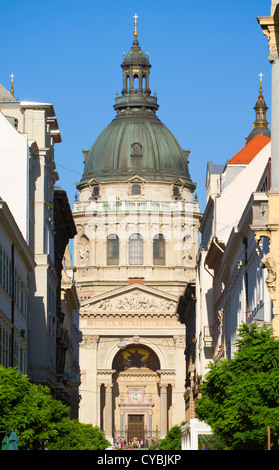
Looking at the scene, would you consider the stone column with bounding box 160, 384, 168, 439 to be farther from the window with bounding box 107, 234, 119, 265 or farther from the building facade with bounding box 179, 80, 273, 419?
the building facade with bounding box 179, 80, 273, 419

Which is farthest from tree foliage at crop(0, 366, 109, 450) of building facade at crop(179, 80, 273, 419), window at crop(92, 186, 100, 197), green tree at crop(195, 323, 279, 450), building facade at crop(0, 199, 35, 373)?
window at crop(92, 186, 100, 197)

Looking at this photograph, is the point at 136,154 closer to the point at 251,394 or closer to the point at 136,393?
the point at 136,393

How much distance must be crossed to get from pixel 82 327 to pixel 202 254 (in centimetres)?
6426

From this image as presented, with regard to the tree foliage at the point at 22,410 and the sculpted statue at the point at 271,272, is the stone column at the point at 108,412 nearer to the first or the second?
the tree foliage at the point at 22,410

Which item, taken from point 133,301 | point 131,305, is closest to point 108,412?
point 131,305

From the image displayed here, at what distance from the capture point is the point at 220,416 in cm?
3528

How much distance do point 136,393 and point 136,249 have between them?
18.4 metres

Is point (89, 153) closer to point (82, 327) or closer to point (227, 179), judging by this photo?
point (82, 327)

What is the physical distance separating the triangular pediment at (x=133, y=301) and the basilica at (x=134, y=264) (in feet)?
0.38

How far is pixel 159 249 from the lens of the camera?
159 metres

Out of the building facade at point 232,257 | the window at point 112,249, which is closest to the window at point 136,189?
the window at point 112,249

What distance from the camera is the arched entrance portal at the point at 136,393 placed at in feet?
500
